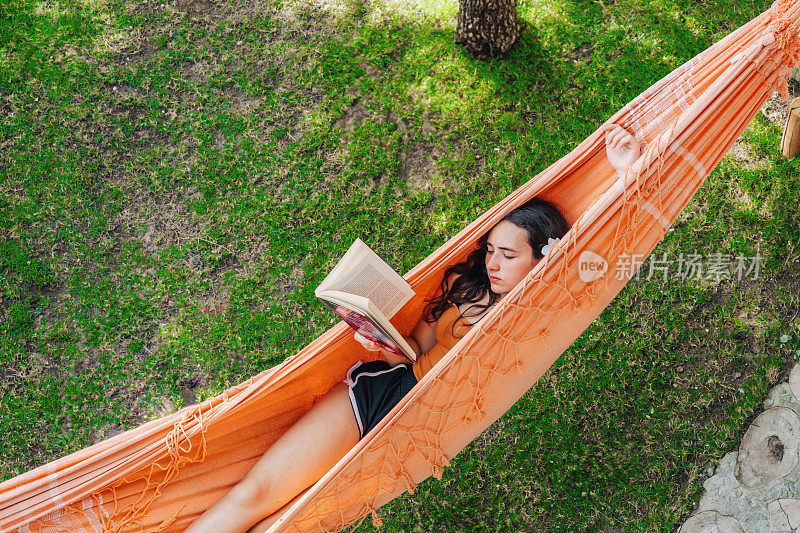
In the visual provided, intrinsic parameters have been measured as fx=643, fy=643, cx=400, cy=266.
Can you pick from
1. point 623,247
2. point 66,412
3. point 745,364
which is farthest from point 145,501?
point 745,364

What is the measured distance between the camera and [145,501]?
1976 mm

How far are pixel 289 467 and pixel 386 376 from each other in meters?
0.44

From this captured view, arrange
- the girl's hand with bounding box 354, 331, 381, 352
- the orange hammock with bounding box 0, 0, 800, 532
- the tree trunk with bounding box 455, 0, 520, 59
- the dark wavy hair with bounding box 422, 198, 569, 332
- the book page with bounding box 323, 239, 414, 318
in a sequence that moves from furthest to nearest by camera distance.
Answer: the tree trunk with bounding box 455, 0, 520, 59 < the dark wavy hair with bounding box 422, 198, 569, 332 < the girl's hand with bounding box 354, 331, 381, 352 < the book page with bounding box 323, 239, 414, 318 < the orange hammock with bounding box 0, 0, 800, 532

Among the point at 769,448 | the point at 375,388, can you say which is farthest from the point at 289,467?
the point at 769,448

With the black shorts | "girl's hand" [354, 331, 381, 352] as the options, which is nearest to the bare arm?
the black shorts

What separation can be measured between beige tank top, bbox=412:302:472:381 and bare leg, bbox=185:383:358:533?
0.28 meters

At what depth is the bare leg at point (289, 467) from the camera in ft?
6.54

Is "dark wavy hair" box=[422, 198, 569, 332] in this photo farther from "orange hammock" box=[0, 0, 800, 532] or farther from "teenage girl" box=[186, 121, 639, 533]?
"orange hammock" box=[0, 0, 800, 532]

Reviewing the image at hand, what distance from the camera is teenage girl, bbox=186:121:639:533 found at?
2.02 metres

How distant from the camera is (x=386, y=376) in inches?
87.3

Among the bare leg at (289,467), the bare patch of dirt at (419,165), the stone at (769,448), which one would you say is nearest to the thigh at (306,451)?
the bare leg at (289,467)

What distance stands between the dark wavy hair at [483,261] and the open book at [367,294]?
0.90 feet

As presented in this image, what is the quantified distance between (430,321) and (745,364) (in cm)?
134

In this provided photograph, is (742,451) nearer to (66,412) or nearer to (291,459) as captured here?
(291,459)
